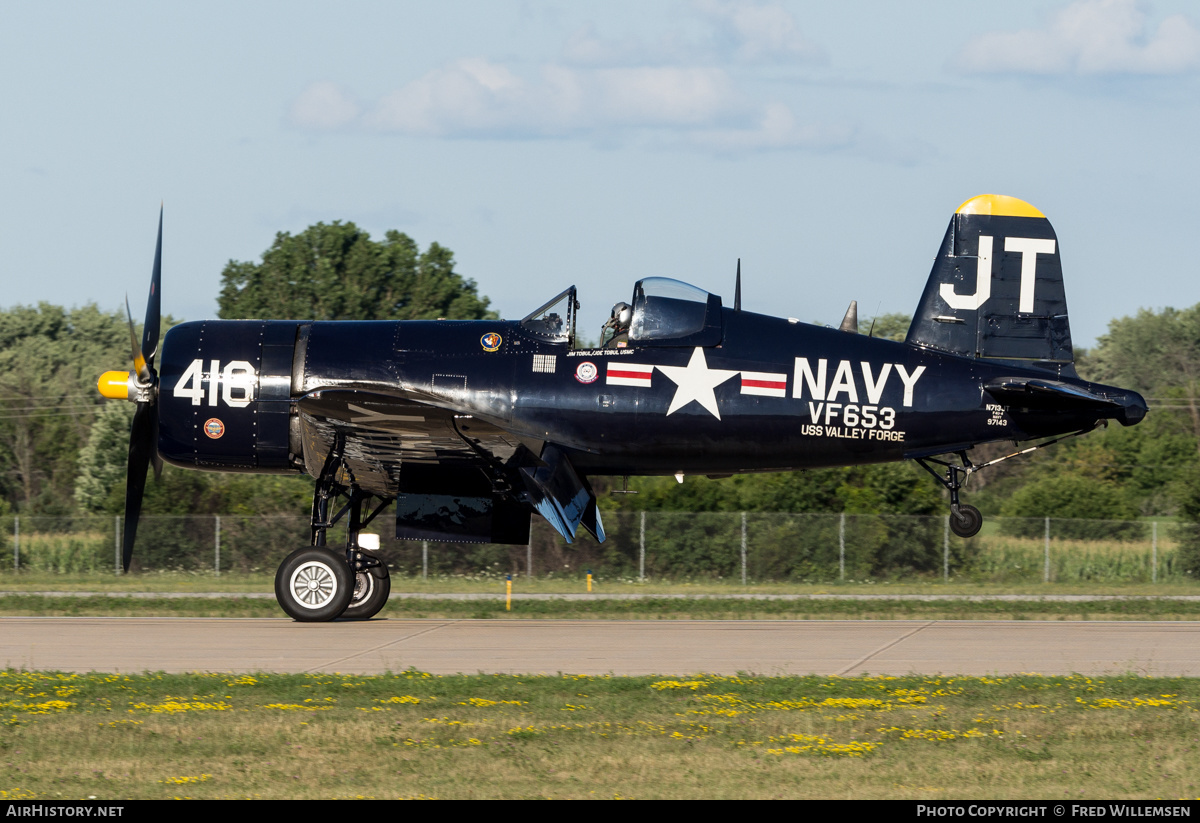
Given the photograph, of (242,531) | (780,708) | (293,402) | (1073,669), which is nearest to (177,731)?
(780,708)

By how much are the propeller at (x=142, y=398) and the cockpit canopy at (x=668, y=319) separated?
5586 millimetres

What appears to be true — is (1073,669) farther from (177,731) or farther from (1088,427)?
(177,731)

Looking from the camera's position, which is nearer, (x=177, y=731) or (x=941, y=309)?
(x=177, y=731)

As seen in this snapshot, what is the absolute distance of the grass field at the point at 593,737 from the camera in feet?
24.8

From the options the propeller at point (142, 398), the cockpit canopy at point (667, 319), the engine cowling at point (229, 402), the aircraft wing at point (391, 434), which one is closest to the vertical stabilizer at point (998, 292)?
the cockpit canopy at point (667, 319)

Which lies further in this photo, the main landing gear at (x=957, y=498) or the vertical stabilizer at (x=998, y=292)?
the vertical stabilizer at (x=998, y=292)

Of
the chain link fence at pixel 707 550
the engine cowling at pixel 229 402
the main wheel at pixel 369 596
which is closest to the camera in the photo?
the engine cowling at pixel 229 402

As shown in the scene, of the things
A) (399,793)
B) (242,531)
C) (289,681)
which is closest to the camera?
(399,793)

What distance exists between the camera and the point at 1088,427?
1478cm

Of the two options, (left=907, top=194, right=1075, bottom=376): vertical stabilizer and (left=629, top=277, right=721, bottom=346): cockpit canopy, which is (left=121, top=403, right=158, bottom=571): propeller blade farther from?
(left=907, top=194, right=1075, bottom=376): vertical stabilizer

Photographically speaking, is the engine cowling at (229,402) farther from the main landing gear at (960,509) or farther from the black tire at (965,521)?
the black tire at (965,521)

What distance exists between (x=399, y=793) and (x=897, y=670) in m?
6.04

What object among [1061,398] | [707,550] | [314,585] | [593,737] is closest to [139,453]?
[314,585]

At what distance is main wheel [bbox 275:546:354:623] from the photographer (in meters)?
14.6
